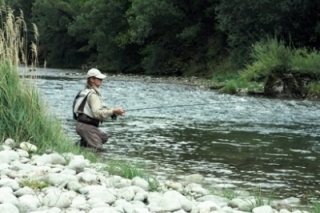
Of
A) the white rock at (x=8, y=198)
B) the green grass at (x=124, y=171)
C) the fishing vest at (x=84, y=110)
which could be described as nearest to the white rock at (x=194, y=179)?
the green grass at (x=124, y=171)

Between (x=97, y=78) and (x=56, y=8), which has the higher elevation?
(x=56, y=8)

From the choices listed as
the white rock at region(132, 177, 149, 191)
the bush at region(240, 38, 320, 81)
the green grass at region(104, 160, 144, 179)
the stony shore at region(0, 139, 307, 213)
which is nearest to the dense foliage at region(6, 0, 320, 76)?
the bush at region(240, 38, 320, 81)

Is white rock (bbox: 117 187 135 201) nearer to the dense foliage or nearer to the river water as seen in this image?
the river water

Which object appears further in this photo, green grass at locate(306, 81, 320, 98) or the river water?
green grass at locate(306, 81, 320, 98)

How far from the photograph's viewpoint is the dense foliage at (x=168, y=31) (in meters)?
32.8

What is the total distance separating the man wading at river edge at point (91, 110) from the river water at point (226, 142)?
1.19 feet

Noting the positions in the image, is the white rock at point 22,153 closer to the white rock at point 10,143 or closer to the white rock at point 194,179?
the white rock at point 10,143

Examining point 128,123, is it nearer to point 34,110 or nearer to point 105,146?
point 105,146

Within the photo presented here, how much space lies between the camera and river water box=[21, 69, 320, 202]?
7.88m

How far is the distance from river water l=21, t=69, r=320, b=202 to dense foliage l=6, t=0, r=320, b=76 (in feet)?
48.8

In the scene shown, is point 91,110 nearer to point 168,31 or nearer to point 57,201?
point 57,201

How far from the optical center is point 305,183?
7.59 meters

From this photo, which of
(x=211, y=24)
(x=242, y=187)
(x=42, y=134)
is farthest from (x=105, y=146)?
(x=211, y=24)

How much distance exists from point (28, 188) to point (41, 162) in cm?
139
